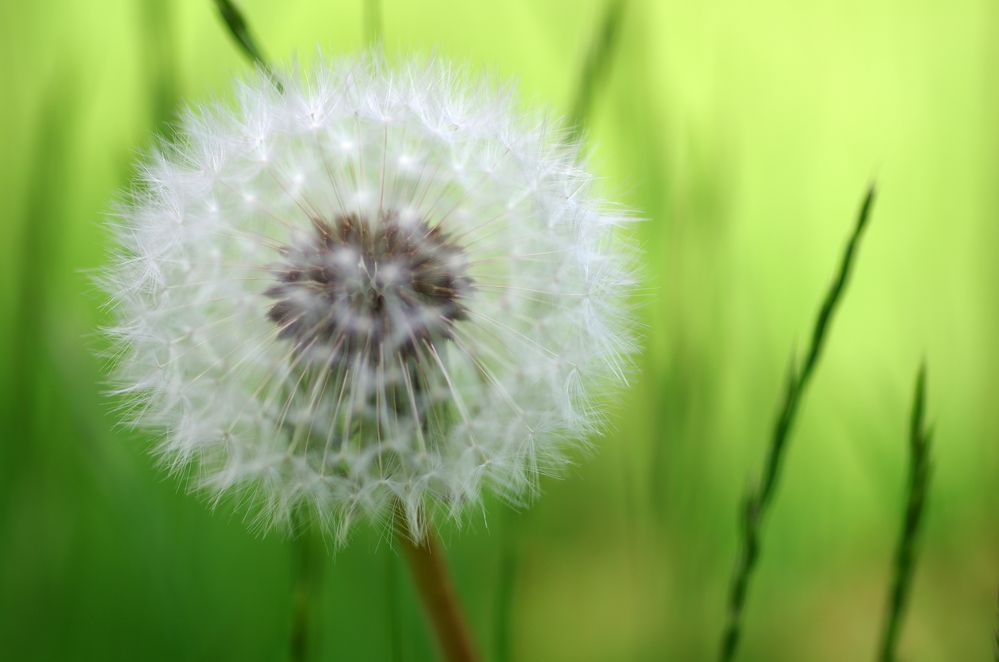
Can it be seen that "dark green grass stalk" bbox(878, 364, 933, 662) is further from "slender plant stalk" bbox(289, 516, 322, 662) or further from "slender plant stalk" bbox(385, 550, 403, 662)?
"slender plant stalk" bbox(289, 516, 322, 662)

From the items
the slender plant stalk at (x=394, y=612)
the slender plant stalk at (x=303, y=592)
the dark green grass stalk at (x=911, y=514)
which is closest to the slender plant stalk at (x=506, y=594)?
the slender plant stalk at (x=394, y=612)

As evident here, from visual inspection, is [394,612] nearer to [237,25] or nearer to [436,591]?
[436,591]

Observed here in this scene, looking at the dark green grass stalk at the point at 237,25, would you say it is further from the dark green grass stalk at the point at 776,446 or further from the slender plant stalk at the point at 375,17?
the dark green grass stalk at the point at 776,446

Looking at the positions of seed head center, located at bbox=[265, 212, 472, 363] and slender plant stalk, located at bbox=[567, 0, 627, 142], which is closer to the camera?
seed head center, located at bbox=[265, 212, 472, 363]

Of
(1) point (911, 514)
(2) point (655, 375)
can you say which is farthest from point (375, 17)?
(1) point (911, 514)

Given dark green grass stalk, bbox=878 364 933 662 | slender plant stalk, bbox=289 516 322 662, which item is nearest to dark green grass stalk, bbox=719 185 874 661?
dark green grass stalk, bbox=878 364 933 662
